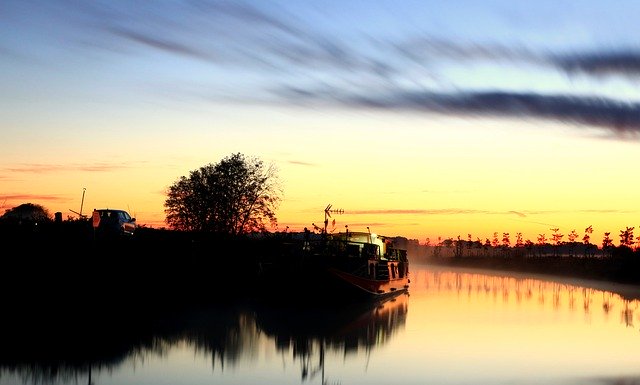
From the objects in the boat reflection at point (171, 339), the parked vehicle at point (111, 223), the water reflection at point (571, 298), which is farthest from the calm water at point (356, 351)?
the parked vehicle at point (111, 223)

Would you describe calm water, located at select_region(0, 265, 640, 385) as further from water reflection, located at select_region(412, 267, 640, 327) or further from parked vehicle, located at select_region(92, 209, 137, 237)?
parked vehicle, located at select_region(92, 209, 137, 237)

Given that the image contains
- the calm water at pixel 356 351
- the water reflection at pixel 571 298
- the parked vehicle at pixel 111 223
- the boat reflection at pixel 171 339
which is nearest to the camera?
the boat reflection at pixel 171 339

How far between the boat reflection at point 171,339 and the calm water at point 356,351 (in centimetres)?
10

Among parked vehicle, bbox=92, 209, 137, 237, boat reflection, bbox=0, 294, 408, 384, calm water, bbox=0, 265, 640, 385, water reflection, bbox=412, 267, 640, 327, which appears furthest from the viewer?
water reflection, bbox=412, 267, 640, 327

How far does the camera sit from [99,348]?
1881 inches

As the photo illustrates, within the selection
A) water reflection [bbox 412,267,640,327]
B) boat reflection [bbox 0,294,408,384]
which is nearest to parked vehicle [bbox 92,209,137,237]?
boat reflection [bbox 0,294,408,384]

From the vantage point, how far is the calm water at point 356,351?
142 ft

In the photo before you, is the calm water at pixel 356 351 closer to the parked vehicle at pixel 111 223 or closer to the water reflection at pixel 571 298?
the water reflection at pixel 571 298

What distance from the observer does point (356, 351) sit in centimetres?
5625

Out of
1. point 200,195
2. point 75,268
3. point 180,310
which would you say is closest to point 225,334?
point 180,310

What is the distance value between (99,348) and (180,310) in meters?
19.6

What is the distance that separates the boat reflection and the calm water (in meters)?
0.10

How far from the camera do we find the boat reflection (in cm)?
4262

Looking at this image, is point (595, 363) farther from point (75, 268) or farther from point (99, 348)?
point (75, 268)
